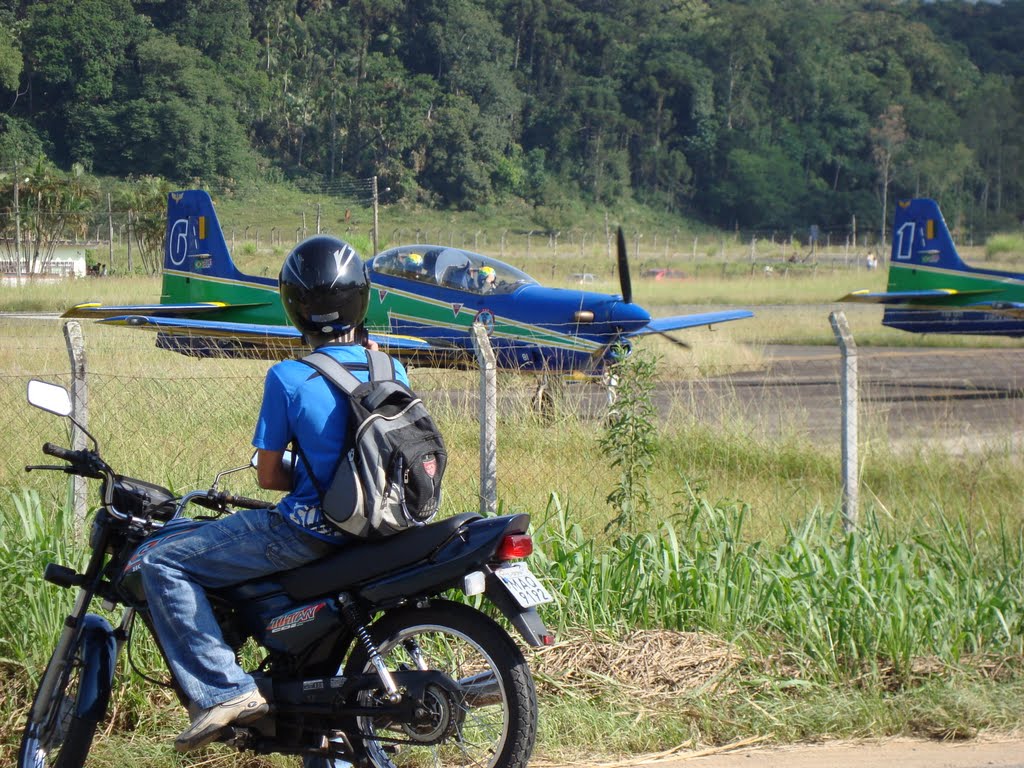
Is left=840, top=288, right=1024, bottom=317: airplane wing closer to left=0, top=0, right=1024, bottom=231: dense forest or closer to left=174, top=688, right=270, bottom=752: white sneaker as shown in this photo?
left=174, top=688, right=270, bottom=752: white sneaker

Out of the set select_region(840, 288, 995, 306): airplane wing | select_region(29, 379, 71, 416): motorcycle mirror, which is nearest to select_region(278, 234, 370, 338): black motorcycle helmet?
select_region(29, 379, 71, 416): motorcycle mirror

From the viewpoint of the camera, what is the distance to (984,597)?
5238 millimetres

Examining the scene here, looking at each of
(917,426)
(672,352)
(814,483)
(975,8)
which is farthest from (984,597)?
(975,8)

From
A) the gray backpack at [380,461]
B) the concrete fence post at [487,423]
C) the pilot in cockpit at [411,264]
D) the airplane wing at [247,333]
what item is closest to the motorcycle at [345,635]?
the gray backpack at [380,461]

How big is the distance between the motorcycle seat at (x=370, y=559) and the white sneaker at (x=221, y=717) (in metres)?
0.32

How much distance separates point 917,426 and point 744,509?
475 cm

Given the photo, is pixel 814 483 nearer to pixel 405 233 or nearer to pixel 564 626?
pixel 564 626

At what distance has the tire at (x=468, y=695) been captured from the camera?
124 inches

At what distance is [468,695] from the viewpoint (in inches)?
126

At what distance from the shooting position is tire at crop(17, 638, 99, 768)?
3.30 metres

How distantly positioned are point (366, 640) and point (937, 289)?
1981 cm

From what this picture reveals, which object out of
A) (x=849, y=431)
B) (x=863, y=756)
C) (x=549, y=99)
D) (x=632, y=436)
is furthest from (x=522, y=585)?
(x=549, y=99)

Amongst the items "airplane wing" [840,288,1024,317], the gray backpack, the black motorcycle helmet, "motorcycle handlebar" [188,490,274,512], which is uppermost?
the black motorcycle helmet

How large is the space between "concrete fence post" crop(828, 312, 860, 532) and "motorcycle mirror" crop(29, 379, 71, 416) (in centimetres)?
412
